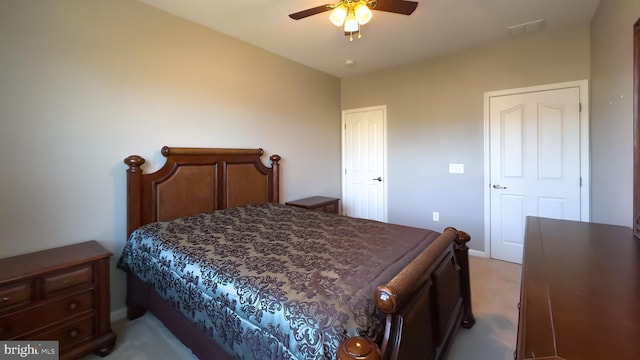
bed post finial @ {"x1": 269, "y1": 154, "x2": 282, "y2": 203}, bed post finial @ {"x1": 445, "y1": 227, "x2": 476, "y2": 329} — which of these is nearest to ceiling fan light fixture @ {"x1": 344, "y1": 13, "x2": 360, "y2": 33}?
bed post finial @ {"x1": 445, "y1": 227, "x2": 476, "y2": 329}

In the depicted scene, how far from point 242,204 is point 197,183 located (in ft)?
1.86

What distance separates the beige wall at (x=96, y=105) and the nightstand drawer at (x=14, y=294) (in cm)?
47

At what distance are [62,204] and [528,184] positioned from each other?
4423 mm

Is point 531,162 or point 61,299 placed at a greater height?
point 531,162

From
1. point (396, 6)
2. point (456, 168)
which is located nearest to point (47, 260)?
point (396, 6)

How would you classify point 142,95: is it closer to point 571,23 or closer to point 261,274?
point 261,274

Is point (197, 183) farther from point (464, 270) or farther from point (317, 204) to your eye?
point (464, 270)

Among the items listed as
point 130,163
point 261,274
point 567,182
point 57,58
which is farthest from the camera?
point 567,182

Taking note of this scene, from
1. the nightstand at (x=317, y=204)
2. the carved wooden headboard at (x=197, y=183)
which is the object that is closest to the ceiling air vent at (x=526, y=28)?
the nightstand at (x=317, y=204)

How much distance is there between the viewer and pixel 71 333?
1.81m

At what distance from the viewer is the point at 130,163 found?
231 cm

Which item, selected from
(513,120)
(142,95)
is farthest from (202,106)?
(513,120)

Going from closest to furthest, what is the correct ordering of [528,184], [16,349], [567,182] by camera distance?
[16,349] < [567,182] < [528,184]

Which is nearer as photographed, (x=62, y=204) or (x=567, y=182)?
(x=62, y=204)
